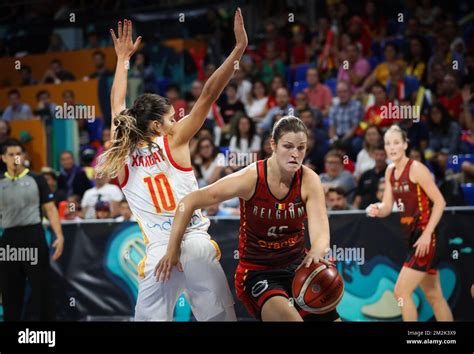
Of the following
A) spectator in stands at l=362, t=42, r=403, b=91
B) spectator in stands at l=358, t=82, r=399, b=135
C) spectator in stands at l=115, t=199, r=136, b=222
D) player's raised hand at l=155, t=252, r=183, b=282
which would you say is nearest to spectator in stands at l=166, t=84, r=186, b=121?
spectator in stands at l=115, t=199, r=136, b=222

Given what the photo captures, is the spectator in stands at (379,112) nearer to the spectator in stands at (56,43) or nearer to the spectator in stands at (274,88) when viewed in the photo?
the spectator in stands at (274,88)

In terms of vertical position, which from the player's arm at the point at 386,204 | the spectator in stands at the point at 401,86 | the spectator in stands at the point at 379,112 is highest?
the spectator in stands at the point at 401,86

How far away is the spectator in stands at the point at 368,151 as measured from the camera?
10.0m

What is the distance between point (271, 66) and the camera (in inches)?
500

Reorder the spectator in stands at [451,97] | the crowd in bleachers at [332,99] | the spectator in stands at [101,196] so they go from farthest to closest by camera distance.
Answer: the spectator in stands at [451,97] < the spectator in stands at [101,196] < the crowd in bleachers at [332,99]

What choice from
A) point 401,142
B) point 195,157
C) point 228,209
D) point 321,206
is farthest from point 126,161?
point 195,157

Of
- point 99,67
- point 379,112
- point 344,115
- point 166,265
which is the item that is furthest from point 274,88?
point 166,265

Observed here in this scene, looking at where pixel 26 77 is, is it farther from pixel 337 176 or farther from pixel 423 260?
pixel 423 260

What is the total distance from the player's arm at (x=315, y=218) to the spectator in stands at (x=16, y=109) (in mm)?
7424

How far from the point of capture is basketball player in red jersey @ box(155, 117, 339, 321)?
5.54 m

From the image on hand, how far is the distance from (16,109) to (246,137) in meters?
3.61

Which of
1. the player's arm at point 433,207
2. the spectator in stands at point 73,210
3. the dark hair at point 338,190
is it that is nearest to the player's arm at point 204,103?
the player's arm at point 433,207

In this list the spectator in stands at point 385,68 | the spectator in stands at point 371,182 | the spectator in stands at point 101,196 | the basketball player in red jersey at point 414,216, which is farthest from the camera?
the spectator in stands at point 385,68

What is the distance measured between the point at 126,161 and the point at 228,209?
401 centimetres
